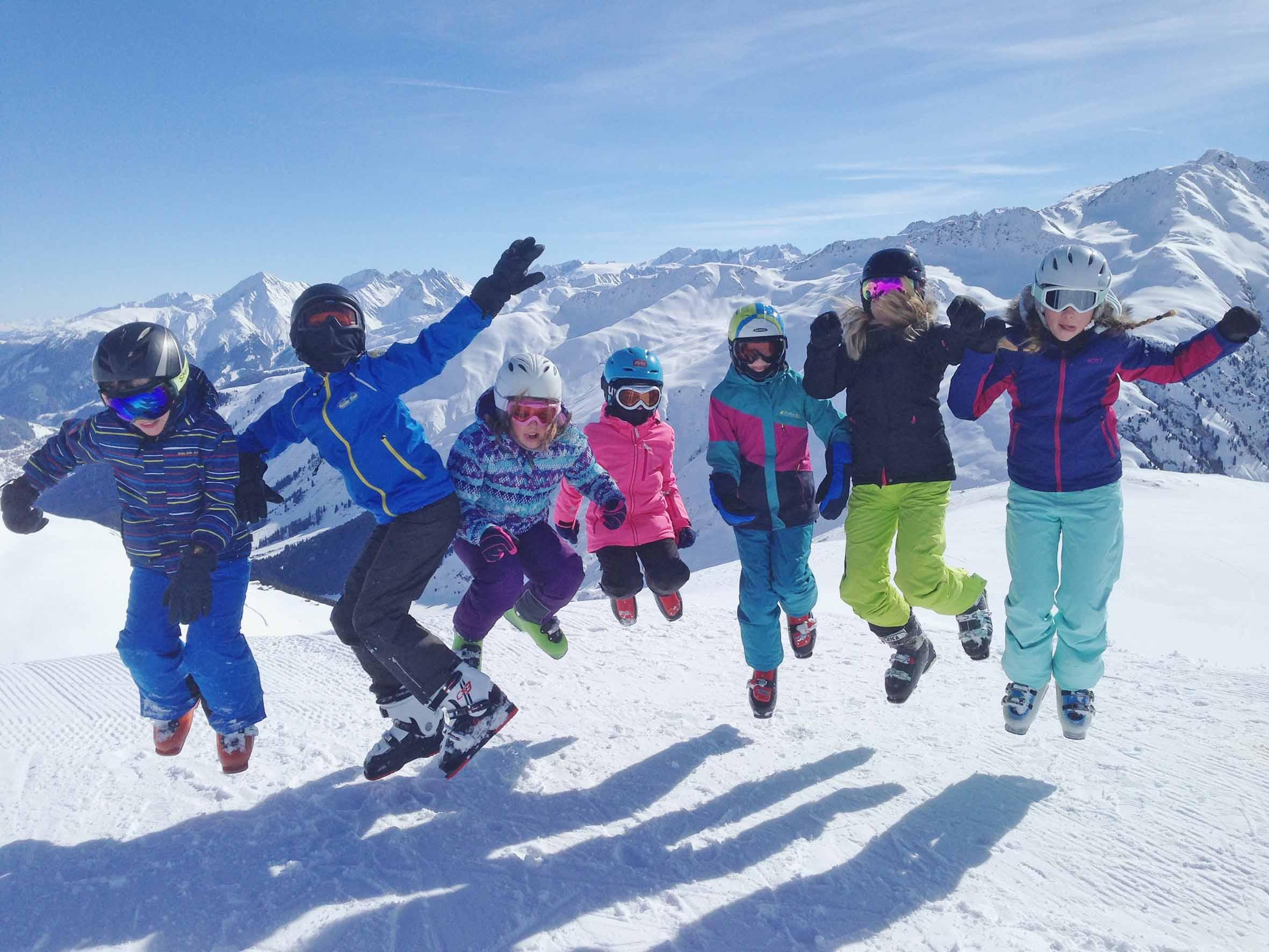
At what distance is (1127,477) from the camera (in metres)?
30.8

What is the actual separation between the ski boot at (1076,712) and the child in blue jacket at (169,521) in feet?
17.4

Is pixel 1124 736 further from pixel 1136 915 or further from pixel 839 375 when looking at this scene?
pixel 839 375

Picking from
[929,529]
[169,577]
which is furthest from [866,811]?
[169,577]

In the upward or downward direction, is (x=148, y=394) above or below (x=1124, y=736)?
above

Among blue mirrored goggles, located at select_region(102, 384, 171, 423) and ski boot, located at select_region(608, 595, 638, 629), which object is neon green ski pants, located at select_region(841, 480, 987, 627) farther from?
blue mirrored goggles, located at select_region(102, 384, 171, 423)

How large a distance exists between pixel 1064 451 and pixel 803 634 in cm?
229

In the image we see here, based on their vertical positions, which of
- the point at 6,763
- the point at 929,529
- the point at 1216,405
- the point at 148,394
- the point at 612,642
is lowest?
the point at 1216,405

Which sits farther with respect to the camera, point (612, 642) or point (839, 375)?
point (612, 642)

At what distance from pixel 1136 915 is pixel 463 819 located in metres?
3.47

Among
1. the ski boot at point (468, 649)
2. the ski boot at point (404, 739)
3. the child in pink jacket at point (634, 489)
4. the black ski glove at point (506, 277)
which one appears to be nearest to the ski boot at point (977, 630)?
the child in pink jacket at point (634, 489)

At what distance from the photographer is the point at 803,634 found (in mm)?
5828

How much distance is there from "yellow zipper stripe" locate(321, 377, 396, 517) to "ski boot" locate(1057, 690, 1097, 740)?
15.1 ft

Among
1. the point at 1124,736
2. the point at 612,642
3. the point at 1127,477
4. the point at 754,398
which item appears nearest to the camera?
the point at 1124,736

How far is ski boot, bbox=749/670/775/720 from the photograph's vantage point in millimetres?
5566
